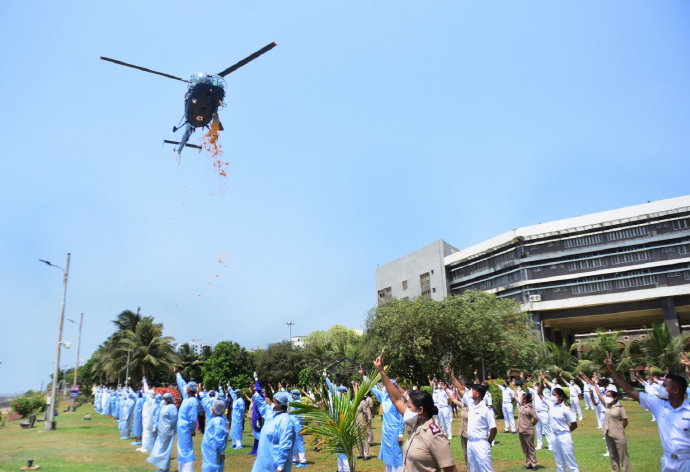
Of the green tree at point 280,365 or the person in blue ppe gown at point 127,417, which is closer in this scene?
the person in blue ppe gown at point 127,417

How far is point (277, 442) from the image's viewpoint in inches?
257

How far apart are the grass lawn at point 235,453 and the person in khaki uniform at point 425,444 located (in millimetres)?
7545

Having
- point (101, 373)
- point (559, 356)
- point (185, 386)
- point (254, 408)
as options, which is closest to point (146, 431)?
point (254, 408)

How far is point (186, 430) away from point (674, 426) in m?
8.44

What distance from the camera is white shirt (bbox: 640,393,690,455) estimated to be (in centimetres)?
526

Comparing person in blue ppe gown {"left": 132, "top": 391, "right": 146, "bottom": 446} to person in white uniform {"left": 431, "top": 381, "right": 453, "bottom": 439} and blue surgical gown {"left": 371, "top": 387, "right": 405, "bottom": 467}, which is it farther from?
blue surgical gown {"left": 371, "top": 387, "right": 405, "bottom": 467}

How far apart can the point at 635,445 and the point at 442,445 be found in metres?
12.9

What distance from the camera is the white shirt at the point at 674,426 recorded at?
5262 mm

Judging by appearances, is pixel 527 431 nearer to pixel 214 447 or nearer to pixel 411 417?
pixel 214 447

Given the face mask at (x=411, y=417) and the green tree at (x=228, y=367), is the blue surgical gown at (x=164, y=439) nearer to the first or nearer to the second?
the face mask at (x=411, y=417)

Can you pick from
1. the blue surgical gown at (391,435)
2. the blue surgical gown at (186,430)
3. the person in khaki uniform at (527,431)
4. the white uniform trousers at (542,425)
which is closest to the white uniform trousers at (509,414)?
the white uniform trousers at (542,425)

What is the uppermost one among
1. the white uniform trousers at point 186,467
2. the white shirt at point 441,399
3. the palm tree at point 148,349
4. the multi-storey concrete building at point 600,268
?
the multi-storey concrete building at point 600,268

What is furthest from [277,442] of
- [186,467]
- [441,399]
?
[441,399]

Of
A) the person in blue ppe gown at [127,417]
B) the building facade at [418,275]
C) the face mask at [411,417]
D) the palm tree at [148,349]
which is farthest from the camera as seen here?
the building facade at [418,275]
